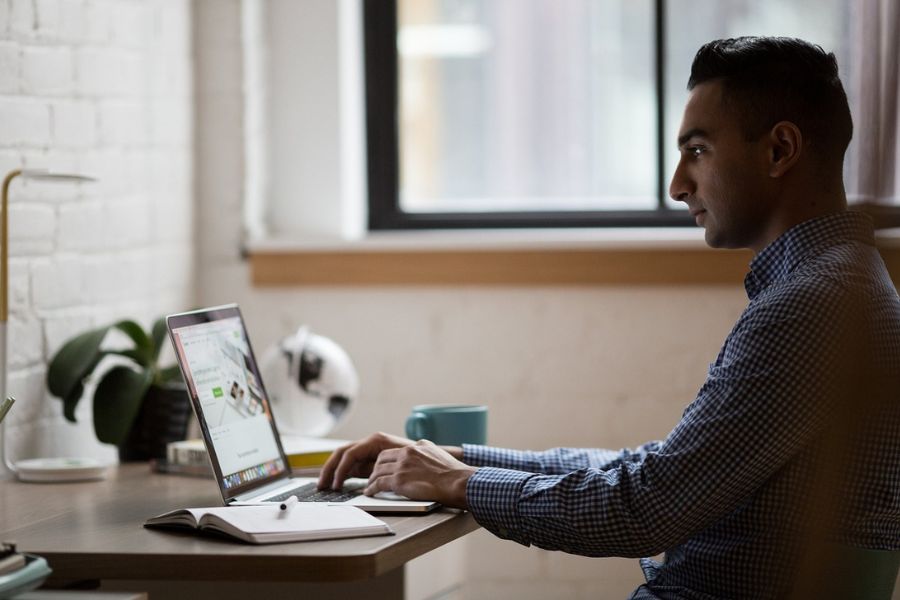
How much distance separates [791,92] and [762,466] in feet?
1.47

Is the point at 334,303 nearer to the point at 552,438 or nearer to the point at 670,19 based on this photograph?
the point at 552,438

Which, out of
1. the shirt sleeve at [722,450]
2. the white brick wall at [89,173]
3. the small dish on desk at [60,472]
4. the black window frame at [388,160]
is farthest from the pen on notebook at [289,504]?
the black window frame at [388,160]

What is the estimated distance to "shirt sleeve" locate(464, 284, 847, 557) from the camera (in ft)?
3.98

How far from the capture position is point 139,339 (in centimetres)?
189

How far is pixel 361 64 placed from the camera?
2662 mm

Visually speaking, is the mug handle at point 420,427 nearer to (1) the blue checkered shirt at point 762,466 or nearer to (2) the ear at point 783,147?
(1) the blue checkered shirt at point 762,466

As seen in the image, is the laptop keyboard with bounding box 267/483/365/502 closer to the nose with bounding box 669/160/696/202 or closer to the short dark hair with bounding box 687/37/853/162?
the nose with bounding box 669/160/696/202

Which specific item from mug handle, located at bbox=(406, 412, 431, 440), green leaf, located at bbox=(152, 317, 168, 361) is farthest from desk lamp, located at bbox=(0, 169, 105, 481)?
mug handle, located at bbox=(406, 412, 431, 440)

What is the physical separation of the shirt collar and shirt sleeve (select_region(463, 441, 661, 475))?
312 millimetres

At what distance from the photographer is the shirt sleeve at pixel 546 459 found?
5.10ft

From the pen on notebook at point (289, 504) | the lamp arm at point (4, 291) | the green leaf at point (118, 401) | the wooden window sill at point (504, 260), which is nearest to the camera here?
the pen on notebook at point (289, 504)

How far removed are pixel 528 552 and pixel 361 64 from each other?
1135 millimetres

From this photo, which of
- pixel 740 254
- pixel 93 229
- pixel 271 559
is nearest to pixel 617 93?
pixel 740 254

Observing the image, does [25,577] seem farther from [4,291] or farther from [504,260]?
[504,260]
